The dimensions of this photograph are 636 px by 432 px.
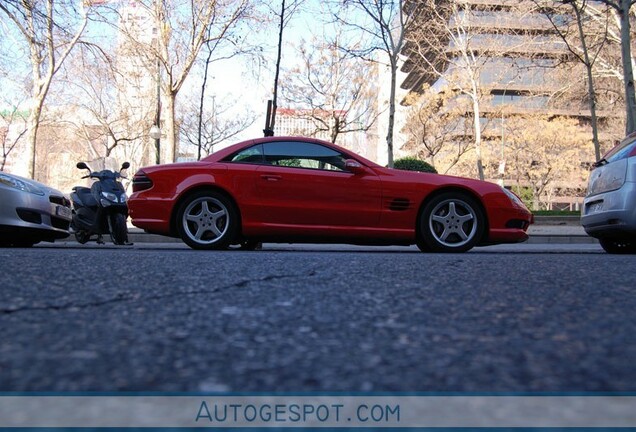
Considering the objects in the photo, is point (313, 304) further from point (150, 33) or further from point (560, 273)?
point (150, 33)

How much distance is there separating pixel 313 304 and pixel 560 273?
5.84 feet

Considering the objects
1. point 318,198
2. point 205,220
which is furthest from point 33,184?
point 318,198

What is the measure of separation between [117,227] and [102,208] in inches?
14.8

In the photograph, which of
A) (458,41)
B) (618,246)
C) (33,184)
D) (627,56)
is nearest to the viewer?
(33,184)

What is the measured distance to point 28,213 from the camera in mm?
6652

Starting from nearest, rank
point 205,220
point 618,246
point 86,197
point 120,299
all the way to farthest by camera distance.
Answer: point 120,299
point 205,220
point 618,246
point 86,197

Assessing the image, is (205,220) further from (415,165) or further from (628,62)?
(628,62)

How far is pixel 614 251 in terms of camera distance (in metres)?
7.09

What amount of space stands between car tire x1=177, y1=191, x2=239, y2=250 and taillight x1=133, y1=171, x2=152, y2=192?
1.73 feet

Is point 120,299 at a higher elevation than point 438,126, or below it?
below

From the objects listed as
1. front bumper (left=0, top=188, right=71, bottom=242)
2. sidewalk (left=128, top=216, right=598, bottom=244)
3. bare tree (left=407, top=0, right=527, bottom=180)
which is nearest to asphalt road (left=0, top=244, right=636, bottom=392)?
front bumper (left=0, top=188, right=71, bottom=242)

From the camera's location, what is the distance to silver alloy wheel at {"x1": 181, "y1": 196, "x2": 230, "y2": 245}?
6.34 m

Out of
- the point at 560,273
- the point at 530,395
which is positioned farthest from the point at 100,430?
the point at 560,273

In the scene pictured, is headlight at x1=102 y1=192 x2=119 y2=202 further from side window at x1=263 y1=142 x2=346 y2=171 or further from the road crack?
the road crack
